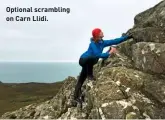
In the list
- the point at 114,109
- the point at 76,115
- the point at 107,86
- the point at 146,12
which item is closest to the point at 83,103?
the point at 76,115

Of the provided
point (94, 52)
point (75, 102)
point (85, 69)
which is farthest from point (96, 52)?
point (75, 102)

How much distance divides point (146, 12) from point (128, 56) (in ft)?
20.6

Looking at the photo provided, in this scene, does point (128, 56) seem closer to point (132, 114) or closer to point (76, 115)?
point (76, 115)

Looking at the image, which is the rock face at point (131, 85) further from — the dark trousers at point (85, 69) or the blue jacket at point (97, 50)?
the blue jacket at point (97, 50)

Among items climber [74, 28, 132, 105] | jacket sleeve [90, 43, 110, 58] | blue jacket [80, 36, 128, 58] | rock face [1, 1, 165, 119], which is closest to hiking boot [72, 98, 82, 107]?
rock face [1, 1, 165, 119]

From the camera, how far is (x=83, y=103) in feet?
82.6

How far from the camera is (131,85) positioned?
2236 cm

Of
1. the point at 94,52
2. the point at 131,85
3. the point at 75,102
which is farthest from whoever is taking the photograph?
the point at 75,102

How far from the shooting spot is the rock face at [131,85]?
20.8m

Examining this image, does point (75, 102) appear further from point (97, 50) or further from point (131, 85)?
point (131, 85)

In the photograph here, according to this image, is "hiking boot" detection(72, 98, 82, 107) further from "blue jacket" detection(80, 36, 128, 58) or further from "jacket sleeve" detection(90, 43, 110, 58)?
"jacket sleeve" detection(90, 43, 110, 58)

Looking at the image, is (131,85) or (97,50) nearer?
(131,85)

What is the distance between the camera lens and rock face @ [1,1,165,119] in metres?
20.8

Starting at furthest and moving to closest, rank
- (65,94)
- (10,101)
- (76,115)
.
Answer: (10,101) → (65,94) → (76,115)
